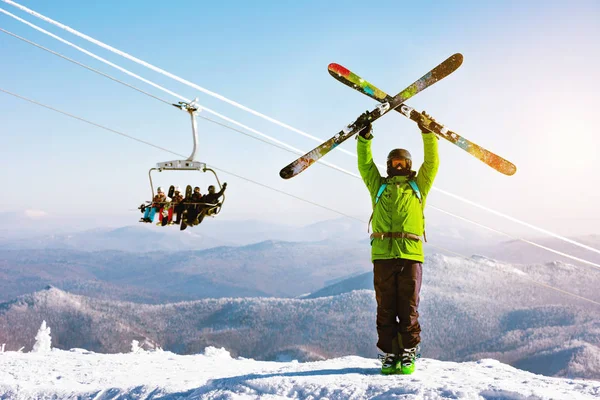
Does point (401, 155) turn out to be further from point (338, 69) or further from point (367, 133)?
point (338, 69)

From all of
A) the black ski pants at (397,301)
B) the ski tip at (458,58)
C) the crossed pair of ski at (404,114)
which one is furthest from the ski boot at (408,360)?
the ski tip at (458,58)

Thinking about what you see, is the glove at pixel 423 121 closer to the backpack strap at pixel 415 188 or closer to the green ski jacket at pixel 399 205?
the green ski jacket at pixel 399 205

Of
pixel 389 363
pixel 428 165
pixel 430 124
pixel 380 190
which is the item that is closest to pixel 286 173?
pixel 380 190

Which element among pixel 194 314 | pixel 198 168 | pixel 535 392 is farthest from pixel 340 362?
pixel 194 314

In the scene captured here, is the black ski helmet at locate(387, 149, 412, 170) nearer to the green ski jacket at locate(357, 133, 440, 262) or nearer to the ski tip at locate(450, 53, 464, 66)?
the green ski jacket at locate(357, 133, 440, 262)

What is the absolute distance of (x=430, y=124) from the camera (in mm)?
7887

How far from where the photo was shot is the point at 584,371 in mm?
76188

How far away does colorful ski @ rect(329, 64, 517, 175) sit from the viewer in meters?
7.99

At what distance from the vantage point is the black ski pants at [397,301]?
25.6ft

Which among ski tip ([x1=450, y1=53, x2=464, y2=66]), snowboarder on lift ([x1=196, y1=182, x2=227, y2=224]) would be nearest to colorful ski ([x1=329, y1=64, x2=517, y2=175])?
ski tip ([x1=450, y1=53, x2=464, y2=66])

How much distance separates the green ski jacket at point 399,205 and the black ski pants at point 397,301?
0.67 ft

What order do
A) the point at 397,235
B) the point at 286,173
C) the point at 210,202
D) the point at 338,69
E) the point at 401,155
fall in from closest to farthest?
the point at 397,235
the point at 401,155
the point at 286,173
the point at 338,69
the point at 210,202

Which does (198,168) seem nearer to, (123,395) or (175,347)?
(123,395)

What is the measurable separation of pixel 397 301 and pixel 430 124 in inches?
126
